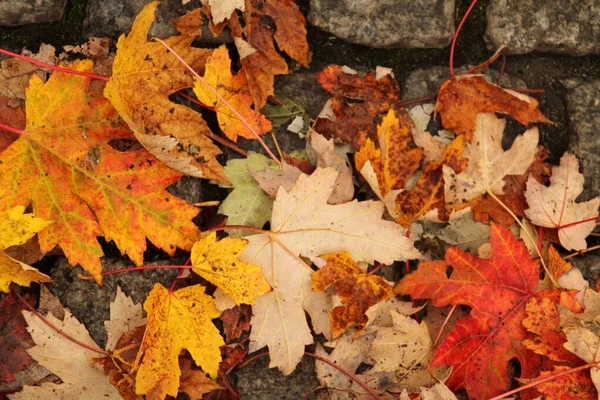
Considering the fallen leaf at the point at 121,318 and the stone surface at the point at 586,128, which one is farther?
the stone surface at the point at 586,128

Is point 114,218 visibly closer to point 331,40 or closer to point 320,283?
point 320,283

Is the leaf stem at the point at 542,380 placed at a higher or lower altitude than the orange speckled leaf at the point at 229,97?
lower

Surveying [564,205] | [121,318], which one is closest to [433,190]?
[564,205]

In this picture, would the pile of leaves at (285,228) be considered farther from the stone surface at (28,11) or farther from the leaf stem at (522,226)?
the stone surface at (28,11)

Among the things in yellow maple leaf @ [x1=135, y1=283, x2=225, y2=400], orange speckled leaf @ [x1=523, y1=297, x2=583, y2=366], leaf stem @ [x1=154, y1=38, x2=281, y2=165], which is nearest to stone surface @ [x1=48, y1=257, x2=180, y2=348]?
yellow maple leaf @ [x1=135, y1=283, x2=225, y2=400]

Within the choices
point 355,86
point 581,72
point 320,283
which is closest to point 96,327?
point 320,283

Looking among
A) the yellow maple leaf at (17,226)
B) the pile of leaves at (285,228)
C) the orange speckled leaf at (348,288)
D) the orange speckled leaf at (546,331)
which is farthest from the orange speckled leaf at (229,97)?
the orange speckled leaf at (546,331)

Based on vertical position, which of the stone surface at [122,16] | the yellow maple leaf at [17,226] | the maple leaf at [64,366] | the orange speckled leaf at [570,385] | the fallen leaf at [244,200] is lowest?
the orange speckled leaf at [570,385]
